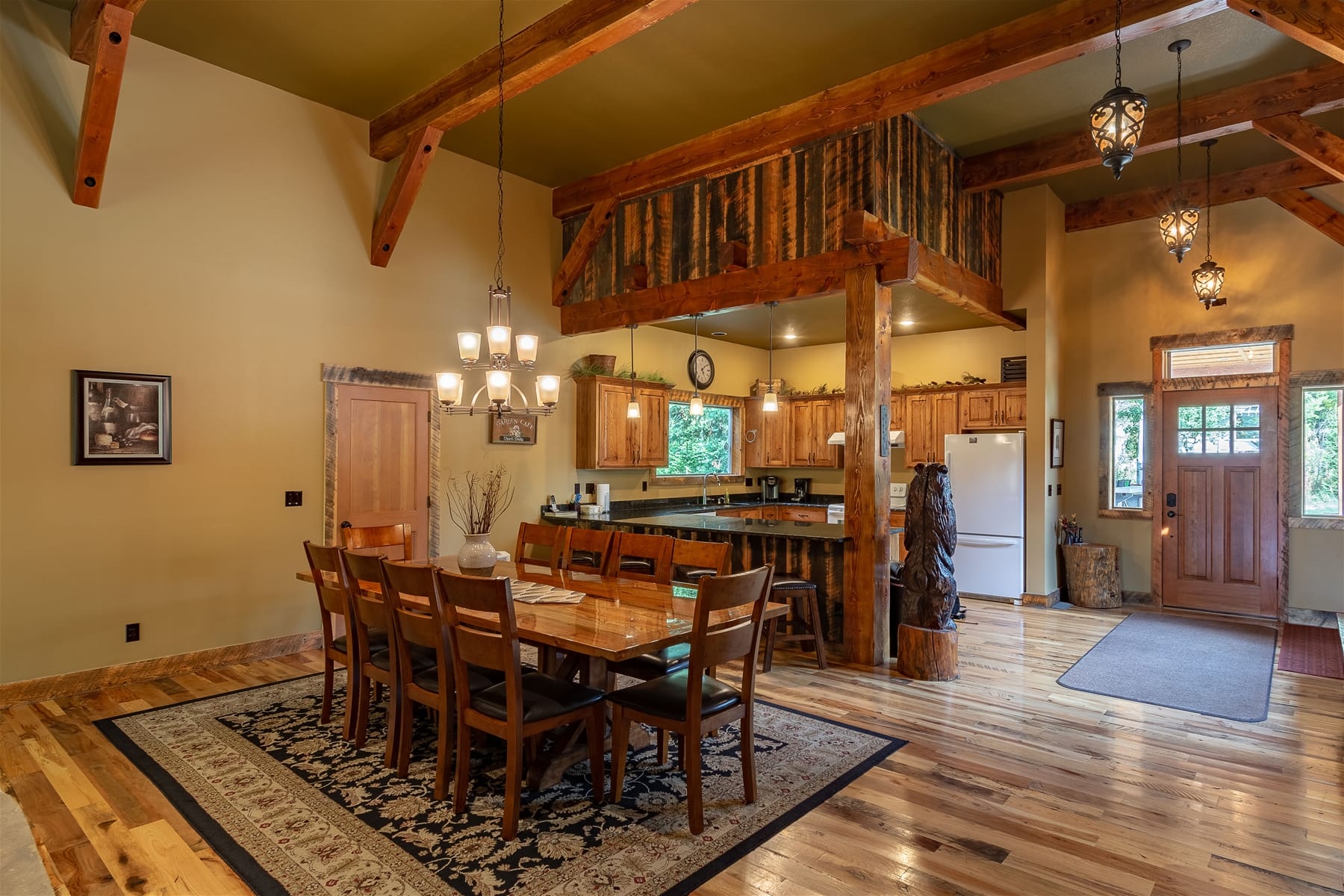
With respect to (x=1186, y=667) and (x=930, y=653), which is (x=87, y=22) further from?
(x=1186, y=667)

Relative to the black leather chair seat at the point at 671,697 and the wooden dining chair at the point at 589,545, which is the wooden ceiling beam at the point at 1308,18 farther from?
the wooden dining chair at the point at 589,545

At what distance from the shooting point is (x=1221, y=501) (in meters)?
6.58

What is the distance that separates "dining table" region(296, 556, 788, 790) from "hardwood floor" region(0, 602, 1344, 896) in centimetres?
80

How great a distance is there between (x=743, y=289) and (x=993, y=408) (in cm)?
357

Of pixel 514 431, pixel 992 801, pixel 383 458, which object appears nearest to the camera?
pixel 992 801

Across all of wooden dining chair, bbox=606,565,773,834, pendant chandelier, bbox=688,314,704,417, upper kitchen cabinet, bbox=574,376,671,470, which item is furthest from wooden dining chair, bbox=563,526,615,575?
upper kitchen cabinet, bbox=574,376,671,470

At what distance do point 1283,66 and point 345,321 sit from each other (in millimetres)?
6633

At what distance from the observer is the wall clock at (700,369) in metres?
8.58

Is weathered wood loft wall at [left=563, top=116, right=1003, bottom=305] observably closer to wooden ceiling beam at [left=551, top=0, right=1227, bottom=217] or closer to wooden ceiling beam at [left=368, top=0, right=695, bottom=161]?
wooden ceiling beam at [left=551, top=0, right=1227, bottom=217]

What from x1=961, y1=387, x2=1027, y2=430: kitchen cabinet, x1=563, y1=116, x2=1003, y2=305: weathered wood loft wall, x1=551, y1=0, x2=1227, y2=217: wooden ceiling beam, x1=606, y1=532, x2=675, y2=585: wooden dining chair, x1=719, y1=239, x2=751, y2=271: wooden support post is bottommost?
x1=606, y1=532, x2=675, y2=585: wooden dining chair

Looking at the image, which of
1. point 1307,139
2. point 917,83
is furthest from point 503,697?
point 1307,139

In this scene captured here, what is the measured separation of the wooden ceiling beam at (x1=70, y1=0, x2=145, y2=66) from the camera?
12.0ft

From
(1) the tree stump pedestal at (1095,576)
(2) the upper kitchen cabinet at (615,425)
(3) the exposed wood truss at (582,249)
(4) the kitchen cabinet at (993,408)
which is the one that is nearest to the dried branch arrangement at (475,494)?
(2) the upper kitchen cabinet at (615,425)

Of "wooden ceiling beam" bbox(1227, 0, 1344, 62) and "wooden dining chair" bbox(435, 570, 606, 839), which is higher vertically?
"wooden ceiling beam" bbox(1227, 0, 1344, 62)
